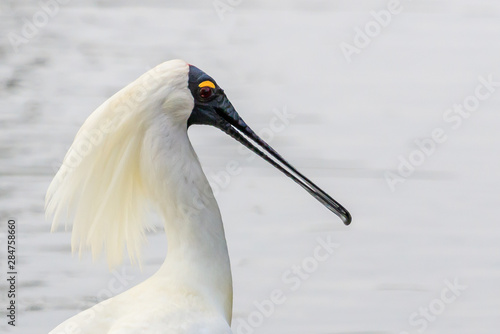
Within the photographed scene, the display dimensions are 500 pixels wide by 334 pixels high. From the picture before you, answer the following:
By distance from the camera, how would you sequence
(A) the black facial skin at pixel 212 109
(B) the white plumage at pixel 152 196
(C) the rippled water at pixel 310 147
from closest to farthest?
1. (B) the white plumage at pixel 152 196
2. (A) the black facial skin at pixel 212 109
3. (C) the rippled water at pixel 310 147

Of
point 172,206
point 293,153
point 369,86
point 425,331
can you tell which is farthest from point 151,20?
point 172,206

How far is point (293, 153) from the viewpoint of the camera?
900 cm

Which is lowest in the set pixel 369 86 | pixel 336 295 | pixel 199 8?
pixel 199 8

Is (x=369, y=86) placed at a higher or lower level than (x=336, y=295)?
lower

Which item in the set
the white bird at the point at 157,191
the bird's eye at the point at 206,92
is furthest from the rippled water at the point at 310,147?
the bird's eye at the point at 206,92

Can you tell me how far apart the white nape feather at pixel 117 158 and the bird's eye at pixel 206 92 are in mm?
64

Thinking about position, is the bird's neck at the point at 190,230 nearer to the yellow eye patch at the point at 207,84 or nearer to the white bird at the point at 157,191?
the white bird at the point at 157,191

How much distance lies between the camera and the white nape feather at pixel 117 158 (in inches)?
162

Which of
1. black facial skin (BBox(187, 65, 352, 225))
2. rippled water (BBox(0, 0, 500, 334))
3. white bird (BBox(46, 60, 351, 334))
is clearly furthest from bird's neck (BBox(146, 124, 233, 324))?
rippled water (BBox(0, 0, 500, 334))

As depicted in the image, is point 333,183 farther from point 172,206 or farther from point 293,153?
point 172,206

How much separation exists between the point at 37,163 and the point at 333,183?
2.13m

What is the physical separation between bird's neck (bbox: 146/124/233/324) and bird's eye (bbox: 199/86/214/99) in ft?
0.47

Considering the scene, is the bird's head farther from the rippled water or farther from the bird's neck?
the rippled water

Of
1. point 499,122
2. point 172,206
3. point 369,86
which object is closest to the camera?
point 172,206
